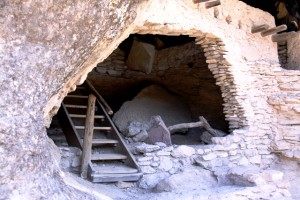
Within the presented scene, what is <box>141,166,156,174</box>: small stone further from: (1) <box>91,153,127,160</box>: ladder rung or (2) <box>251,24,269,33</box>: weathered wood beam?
(2) <box>251,24,269,33</box>: weathered wood beam

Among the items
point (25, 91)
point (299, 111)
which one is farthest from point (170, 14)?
point (299, 111)

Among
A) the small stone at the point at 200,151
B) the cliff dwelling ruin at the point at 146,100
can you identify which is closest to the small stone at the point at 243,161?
the cliff dwelling ruin at the point at 146,100

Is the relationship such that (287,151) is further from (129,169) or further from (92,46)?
(92,46)

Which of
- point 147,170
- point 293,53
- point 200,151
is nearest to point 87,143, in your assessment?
point 147,170

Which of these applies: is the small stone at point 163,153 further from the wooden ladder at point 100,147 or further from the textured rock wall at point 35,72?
the textured rock wall at point 35,72

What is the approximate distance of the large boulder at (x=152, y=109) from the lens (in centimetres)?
632

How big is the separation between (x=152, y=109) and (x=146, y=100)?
0.24 m

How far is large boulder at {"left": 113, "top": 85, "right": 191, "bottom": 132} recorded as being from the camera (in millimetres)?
6316

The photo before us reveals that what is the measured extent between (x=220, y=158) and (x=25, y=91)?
134 inches

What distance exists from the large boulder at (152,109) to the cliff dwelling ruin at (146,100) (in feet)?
0.09

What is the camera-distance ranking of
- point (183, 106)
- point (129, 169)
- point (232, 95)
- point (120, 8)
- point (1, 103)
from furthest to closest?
point (183, 106), point (232, 95), point (129, 169), point (120, 8), point (1, 103)

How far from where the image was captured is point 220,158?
5.23 metres

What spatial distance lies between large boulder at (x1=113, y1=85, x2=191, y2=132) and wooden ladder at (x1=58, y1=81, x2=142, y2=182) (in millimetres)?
627

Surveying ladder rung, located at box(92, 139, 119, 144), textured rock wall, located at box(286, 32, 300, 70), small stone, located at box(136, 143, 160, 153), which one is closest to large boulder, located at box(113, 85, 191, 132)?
ladder rung, located at box(92, 139, 119, 144)
